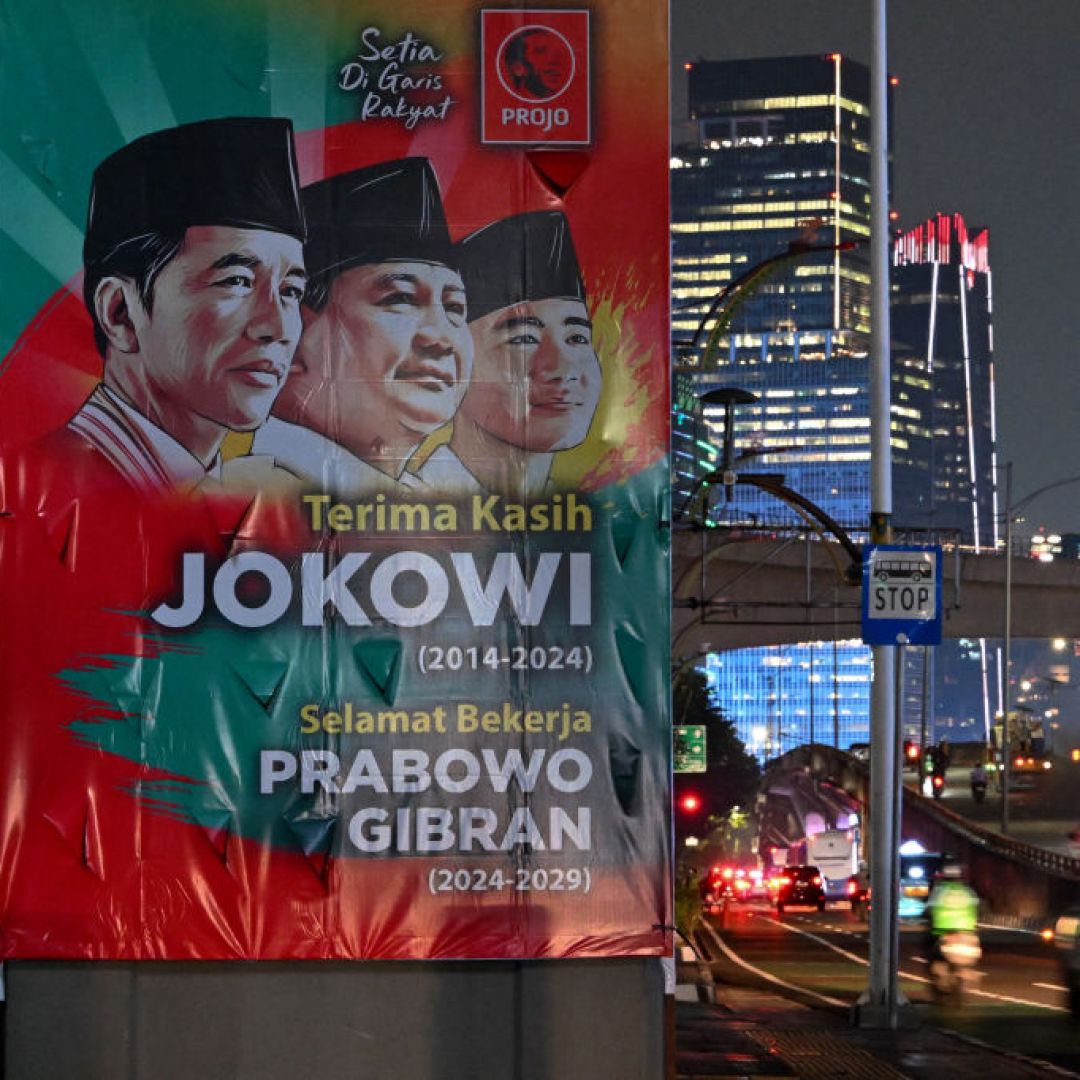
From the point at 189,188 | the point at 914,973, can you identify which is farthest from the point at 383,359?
A: the point at 914,973

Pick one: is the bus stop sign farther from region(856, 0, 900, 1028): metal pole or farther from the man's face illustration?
the man's face illustration

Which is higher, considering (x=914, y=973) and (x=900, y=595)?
(x=900, y=595)

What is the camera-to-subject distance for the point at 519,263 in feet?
25.6

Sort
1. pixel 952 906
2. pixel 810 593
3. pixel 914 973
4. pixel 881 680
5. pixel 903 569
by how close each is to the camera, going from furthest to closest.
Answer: pixel 810 593 < pixel 914 973 < pixel 952 906 < pixel 881 680 < pixel 903 569

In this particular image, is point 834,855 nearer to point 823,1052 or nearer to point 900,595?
point 823,1052

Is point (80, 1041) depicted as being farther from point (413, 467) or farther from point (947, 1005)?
point (947, 1005)

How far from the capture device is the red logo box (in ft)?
25.8

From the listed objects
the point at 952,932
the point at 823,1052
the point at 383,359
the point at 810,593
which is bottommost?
the point at 823,1052

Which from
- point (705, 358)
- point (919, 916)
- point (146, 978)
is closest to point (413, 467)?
point (146, 978)

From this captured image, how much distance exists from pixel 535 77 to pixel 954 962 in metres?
18.8

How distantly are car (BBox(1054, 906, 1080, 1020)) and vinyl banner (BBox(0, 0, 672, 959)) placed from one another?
17.2 m

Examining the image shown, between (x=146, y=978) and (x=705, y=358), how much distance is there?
18.7m

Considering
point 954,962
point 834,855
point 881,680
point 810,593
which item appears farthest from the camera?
point 834,855

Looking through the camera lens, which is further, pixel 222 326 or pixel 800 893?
pixel 800 893
